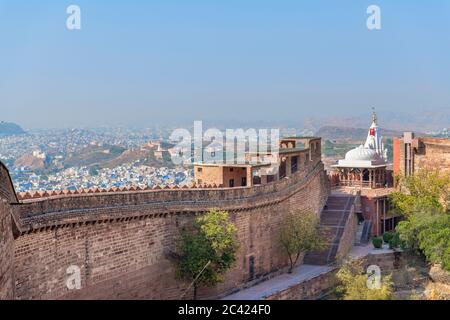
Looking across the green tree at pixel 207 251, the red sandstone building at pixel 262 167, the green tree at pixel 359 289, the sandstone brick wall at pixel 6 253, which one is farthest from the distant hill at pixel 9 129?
the sandstone brick wall at pixel 6 253

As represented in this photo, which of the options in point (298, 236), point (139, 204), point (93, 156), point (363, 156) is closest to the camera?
point (139, 204)

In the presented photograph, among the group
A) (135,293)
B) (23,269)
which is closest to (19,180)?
(135,293)

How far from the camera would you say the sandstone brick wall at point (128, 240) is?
22281 millimetres

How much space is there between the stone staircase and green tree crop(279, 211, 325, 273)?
994 millimetres

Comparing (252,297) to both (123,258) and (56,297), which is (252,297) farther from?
(56,297)

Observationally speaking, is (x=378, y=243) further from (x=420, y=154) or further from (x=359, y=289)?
(x=359, y=289)

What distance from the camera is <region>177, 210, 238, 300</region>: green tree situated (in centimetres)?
2816

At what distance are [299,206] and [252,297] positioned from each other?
914 cm

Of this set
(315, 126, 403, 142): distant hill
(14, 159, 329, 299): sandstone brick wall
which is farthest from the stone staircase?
(315, 126, 403, 142): distant hill

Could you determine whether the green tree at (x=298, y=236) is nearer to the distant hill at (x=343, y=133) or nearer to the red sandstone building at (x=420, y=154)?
the red sandstone building at (x=420, y=154)

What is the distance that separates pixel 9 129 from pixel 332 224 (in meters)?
46.9

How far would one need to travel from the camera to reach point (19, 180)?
55781 millimetres

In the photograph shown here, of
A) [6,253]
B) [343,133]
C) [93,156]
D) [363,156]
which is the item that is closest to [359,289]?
[6,253]

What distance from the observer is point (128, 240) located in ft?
86.7
